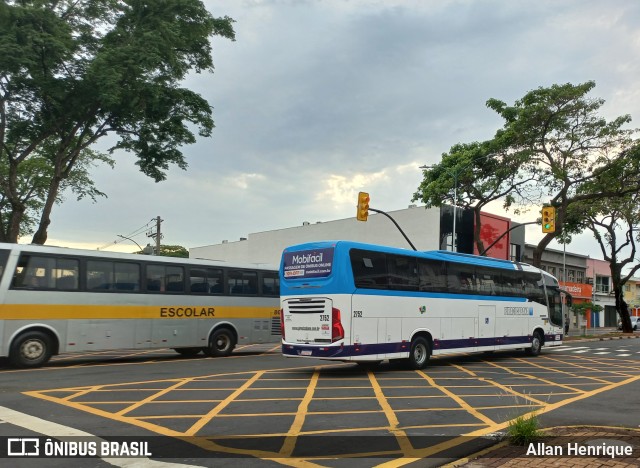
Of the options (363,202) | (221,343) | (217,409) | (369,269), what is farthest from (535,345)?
(217,409)

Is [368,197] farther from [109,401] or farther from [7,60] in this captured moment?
[109,401]

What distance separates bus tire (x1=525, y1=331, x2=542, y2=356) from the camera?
69.5ft

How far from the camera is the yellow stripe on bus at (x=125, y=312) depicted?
14.7 meters

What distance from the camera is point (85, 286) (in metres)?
15.9

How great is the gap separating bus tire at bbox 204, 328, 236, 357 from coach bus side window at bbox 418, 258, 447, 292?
7084 millimetres

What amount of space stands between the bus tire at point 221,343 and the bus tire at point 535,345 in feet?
36.0

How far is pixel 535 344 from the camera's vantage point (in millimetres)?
21344

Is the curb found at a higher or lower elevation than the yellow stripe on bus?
lower

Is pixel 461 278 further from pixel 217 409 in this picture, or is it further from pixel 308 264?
pixel 217 409

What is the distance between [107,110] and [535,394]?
1814cm

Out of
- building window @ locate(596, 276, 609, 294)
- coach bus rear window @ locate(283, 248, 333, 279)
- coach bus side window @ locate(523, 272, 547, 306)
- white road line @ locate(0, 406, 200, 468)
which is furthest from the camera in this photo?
building window @ locate(596, 276, 609, 294)

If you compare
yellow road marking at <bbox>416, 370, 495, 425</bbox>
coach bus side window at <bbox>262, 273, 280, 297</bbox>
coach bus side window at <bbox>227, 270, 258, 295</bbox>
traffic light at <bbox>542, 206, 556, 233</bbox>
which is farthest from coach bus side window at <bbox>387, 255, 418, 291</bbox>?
traffic light at <bbox>542, 206, 556, 233</bbox>

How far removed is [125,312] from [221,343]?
12.4 ft

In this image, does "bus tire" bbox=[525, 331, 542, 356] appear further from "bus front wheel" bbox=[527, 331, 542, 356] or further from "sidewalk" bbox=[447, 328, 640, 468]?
"sidewalk" bbox=[447, 328, 640, 468]
